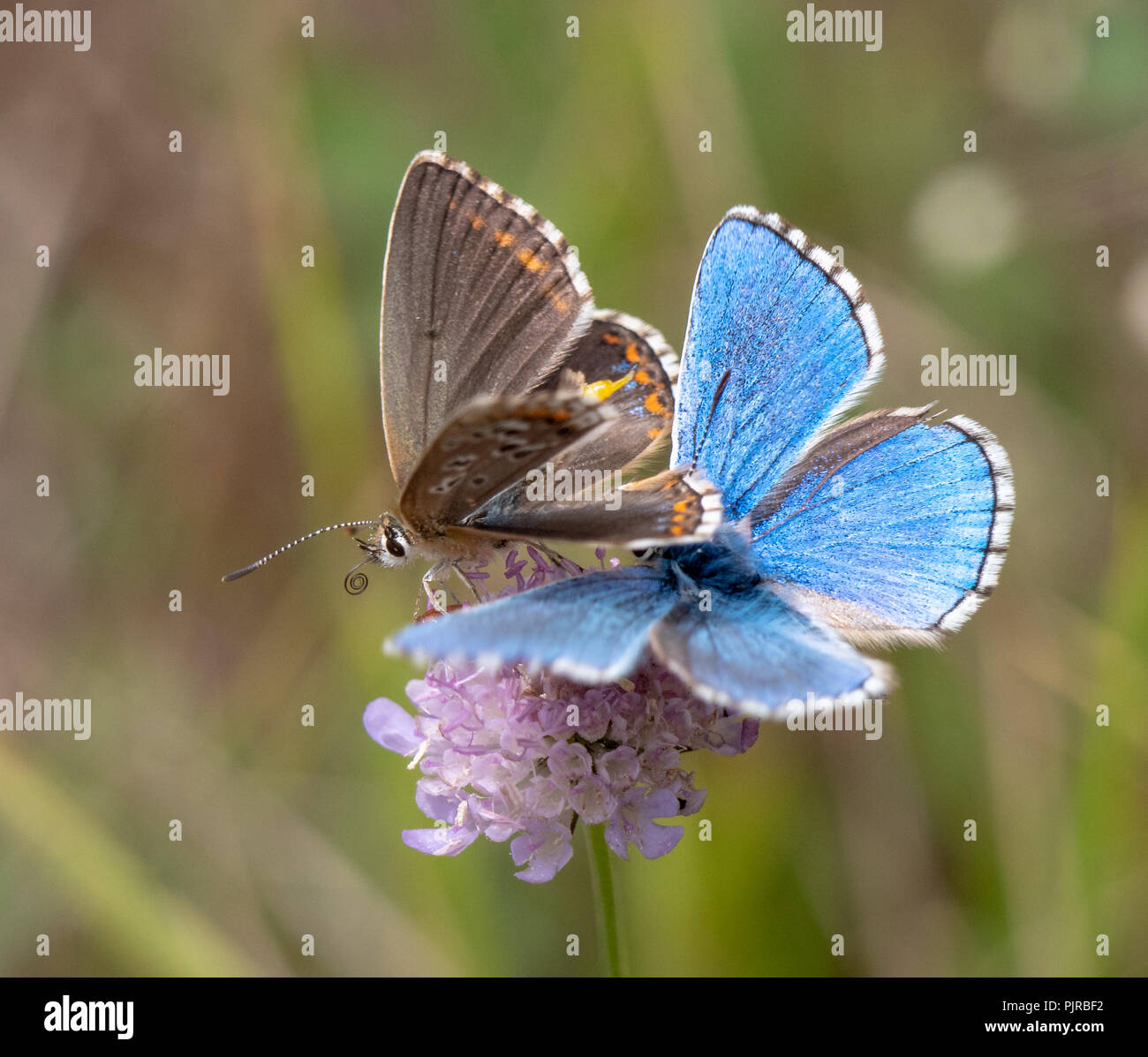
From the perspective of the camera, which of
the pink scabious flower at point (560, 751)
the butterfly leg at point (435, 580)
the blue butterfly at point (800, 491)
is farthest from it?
the butterfly leg at point (435, 580)

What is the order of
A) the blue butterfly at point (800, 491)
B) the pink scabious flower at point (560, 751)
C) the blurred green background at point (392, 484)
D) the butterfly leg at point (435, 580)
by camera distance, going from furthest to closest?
the blurred green background at point (392, 484) → the butterfly leg at point (435, 580) → the pink scabious flower at point (560, 751) → the blue butterfly at point (800, 491)

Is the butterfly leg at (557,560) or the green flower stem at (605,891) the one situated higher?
the butterfly leg at (557,560)

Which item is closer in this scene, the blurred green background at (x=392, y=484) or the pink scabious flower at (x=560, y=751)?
the pink scabious flower at (x=560, y=751)

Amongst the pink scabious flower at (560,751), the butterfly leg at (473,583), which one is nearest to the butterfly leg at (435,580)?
the butterfly leg at (473,583)

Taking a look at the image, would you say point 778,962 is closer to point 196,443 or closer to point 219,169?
point 196,443

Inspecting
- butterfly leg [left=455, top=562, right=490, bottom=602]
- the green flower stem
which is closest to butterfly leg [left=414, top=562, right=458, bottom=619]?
butterfly leg [left=455, top=562, right=490, bottom=602]

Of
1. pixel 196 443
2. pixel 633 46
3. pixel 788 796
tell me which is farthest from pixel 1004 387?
pixel 196 443

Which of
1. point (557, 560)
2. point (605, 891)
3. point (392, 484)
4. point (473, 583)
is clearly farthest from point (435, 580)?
point (392, 484)

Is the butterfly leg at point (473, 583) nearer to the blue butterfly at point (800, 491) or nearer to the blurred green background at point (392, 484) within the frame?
the blue butterfly at point (800, 491)
